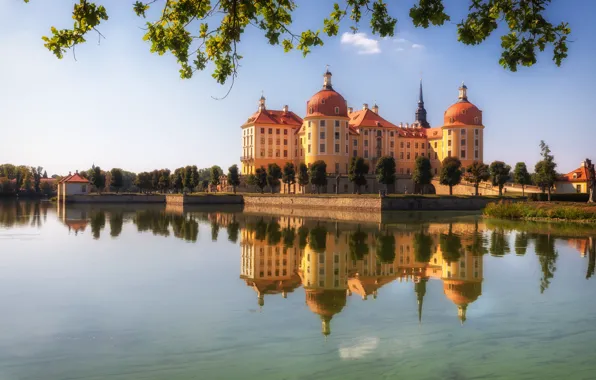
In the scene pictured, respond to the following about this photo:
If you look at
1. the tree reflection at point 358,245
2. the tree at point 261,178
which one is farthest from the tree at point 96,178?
the tree reflection at point 358,245

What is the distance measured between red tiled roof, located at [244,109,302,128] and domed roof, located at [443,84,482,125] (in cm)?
2289

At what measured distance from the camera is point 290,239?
27906 millimetres

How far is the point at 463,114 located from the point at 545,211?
46308mm

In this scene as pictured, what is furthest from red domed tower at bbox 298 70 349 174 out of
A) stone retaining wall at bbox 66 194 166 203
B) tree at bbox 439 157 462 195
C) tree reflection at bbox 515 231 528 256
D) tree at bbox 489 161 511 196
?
tree reflection at bbox 515 231 528 256

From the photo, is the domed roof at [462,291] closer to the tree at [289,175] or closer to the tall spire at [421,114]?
the tree at [289,175]

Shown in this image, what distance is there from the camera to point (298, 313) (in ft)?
37.7

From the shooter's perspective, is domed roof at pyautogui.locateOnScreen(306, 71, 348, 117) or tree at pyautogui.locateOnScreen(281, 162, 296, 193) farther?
domed roof at pyautogui.locateOnScreen(306, 71, 348, 117)

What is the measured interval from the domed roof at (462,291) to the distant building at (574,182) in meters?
55.5

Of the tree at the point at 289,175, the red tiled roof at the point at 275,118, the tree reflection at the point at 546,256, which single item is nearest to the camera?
the tree reflection at the point at 546,256

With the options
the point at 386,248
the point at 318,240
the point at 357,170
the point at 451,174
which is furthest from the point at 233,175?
the point at 386,248

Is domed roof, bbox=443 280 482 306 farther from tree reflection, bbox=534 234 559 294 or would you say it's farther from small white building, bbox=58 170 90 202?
small white building, bbox=58 170 90 202

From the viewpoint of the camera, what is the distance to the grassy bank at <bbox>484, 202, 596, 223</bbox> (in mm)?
36234

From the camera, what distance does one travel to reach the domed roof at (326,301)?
1164 cm

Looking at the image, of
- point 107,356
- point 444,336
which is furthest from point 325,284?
point 107,356
